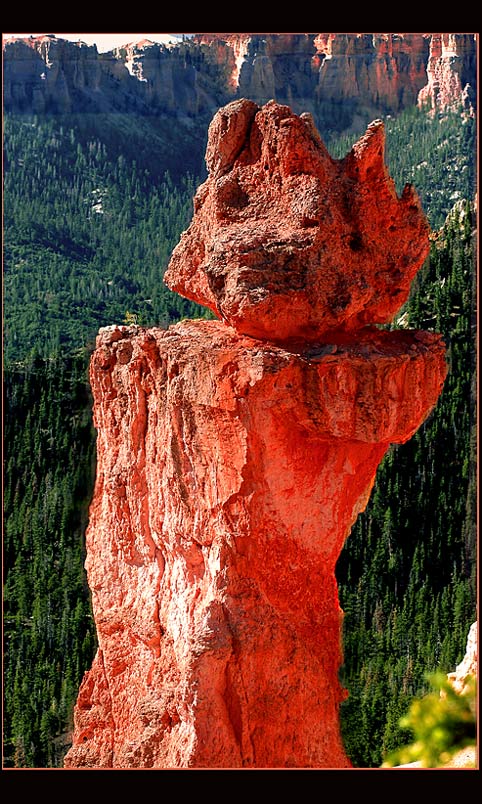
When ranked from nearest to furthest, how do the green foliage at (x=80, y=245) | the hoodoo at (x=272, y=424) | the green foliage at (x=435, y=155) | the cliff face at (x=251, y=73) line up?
the hoodoo at (x=272, y=424), the green foliage at (x=80, y=245), the cliff face at (x=251, y=73), the green foliage at (x=435, y=155)

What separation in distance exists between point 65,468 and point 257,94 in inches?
540

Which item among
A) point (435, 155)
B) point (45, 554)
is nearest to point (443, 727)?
point (45, 554)

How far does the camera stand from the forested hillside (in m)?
34.4

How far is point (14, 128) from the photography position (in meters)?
47.2

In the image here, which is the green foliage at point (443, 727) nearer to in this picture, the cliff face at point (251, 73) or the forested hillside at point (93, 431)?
the forested hillside at point (93, 431)

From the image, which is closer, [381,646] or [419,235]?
[419,235]

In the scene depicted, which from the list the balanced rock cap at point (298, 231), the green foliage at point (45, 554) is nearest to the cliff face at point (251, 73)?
the green foliage at point (45, 554)

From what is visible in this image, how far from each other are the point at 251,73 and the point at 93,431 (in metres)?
12.6

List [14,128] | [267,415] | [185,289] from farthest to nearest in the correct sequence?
[14,128], [185,289], [267,415]

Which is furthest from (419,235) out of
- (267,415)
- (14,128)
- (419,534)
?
(14,128)

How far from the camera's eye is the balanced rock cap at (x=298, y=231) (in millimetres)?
10633

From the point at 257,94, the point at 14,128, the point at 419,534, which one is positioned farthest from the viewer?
the point at 14,128

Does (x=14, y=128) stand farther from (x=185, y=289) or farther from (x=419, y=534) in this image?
(x=185, y=289)

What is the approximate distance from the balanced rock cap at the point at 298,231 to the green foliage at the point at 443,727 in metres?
3.01
